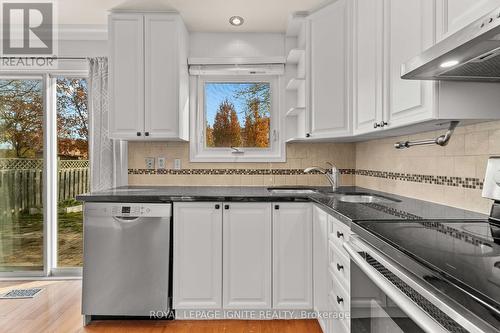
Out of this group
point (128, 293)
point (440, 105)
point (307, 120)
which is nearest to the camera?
point (440, 105)

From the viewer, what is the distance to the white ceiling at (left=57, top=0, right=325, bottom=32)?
8.74ft

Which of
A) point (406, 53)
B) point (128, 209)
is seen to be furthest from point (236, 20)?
point (128, 209)

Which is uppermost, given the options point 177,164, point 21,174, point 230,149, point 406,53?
point 406,53

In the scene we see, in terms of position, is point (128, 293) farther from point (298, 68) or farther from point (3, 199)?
point (298, 68)

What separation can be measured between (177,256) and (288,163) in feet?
4.50

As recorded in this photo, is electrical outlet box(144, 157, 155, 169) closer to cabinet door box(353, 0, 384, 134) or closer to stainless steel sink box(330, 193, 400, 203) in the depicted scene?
stainless steel sink box(330, 193, 400, 203)

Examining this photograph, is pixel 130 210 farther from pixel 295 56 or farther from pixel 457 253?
pixel 457 253

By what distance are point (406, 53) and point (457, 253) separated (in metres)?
1.10

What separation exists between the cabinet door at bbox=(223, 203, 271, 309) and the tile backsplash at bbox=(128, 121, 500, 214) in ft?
2.57

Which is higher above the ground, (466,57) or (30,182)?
(466,57)

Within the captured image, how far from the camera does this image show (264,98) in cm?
327

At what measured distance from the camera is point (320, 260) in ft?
7.60

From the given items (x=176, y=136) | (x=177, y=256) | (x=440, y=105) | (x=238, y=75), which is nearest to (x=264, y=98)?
(x=238, y=75)

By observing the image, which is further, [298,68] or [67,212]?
[67,212]
